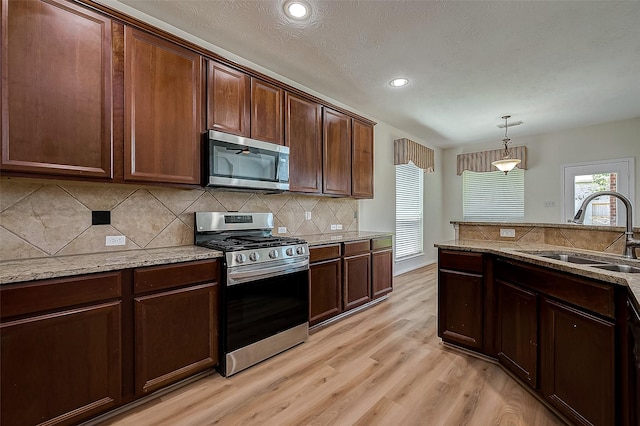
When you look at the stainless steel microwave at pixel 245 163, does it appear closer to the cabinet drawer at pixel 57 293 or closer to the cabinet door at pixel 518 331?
the cabinet drawer at pixel 57 293

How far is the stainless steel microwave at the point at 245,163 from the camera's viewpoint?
2.29 m

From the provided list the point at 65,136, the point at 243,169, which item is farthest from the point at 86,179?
the point at 243,169

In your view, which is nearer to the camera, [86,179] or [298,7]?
[86,179]


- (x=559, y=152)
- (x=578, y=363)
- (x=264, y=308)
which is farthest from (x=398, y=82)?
(x=559, y=152)

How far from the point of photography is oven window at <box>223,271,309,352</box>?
2160 mm

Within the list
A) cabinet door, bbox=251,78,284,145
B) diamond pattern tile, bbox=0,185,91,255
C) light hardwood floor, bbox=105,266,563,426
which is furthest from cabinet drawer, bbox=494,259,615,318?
diamond pattern tile, bbox=0,185,91,255

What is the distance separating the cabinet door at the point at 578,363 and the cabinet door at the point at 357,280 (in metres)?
1.83

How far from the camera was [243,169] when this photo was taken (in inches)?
97.8

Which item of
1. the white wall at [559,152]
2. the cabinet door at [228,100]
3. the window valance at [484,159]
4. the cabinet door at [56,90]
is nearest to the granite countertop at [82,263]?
the cabinet door at [56,90]

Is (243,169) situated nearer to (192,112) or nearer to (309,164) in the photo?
(192,112)

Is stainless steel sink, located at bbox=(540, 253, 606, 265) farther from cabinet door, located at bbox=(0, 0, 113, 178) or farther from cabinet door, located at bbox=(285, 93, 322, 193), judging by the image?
cabinet door, located at bbox=(0, 0, 113, 178)

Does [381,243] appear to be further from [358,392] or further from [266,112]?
[266,112]

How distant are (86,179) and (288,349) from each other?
2.01 metres

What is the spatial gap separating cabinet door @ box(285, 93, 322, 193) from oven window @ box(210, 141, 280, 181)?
334mm
